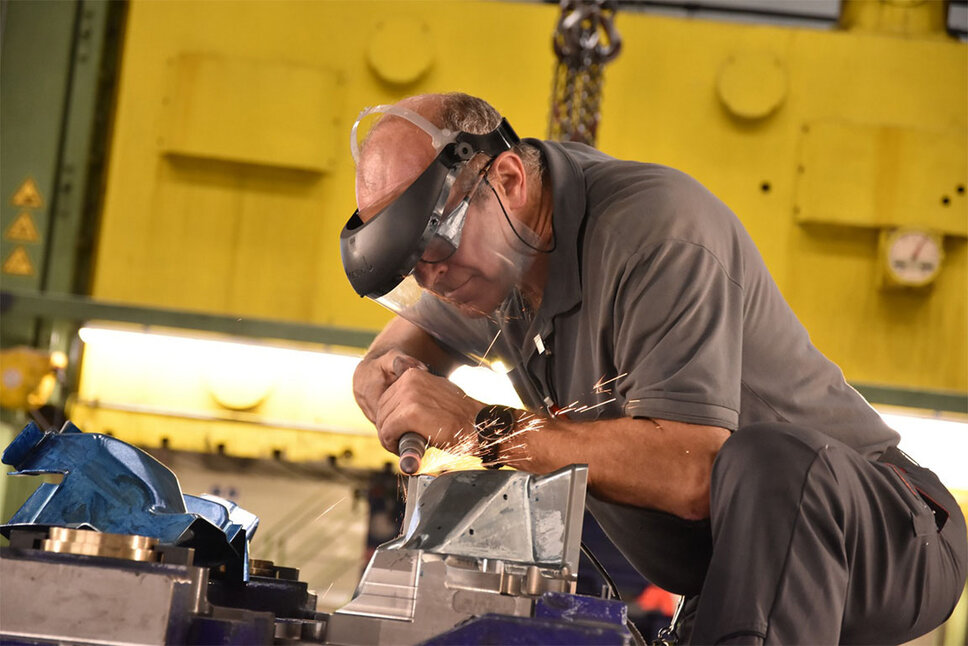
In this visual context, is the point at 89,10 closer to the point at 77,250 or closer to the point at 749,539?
the point at 77,250

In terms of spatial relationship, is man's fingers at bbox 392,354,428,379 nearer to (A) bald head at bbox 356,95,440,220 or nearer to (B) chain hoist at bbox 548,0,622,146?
(A) bald head at bbox 356,95,440,220

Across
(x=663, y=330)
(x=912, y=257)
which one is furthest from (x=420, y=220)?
(x=912, y=257)

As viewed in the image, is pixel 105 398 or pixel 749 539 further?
pixel 105 398

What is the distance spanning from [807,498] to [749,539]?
100mm

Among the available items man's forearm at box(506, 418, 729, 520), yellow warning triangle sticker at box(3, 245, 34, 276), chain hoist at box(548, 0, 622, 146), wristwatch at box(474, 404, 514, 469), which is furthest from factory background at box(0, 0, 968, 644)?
man's forearm at box(506, 418, 729, 520)

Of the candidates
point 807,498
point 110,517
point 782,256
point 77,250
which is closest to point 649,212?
point 807,498

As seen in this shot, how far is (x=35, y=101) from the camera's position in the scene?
166 inches

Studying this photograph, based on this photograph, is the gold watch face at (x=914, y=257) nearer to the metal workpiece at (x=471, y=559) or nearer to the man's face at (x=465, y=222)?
the man's face at (x=465, y=222)

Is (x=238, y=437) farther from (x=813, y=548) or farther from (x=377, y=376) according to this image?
(x=813, y=548)

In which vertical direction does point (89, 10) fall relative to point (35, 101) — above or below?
above

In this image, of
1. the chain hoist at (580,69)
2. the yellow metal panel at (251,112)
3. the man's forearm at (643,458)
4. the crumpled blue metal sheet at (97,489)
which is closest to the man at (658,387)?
the man's forearm at (643,458)

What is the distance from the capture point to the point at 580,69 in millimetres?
3758

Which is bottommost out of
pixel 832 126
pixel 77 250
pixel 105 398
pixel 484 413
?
pixel 105 398

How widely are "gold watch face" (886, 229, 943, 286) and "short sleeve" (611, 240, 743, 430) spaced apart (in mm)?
2469
